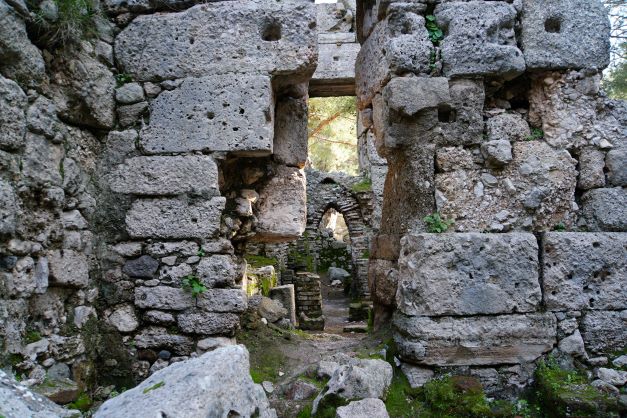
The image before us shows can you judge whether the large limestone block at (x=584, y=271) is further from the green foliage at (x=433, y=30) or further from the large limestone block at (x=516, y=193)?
the green foliage at (x=433, y=30)

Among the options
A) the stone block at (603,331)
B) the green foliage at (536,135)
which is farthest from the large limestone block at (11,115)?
the stone block at (603,331)

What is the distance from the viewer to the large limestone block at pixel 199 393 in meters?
1.89

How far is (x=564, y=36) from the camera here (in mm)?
3664

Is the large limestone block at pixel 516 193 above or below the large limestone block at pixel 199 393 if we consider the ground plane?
above

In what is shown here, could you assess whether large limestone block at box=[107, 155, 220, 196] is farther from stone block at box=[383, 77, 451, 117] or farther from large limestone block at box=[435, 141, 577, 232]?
large limestone block at box=[435, 141, 577, 232]

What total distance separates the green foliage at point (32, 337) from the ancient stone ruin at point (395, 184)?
5 cm

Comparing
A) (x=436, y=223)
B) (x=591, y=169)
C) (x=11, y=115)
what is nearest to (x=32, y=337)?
(x=11, y=115)

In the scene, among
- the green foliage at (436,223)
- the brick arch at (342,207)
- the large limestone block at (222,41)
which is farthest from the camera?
the brick arch at (342,207)

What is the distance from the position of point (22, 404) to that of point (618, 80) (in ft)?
24.5

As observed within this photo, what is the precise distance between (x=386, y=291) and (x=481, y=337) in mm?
989

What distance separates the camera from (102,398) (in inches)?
140

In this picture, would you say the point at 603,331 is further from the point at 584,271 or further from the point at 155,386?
the point at 155,386

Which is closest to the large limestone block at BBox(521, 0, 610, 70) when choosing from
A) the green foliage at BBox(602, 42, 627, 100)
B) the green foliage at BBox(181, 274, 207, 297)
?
the green foliage at BBox(181, 274, 207, 297)

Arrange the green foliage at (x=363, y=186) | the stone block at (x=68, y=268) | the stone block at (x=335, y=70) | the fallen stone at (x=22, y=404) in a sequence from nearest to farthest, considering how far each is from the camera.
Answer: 1. the fallen stone at (x=22, y=404)
2. the stone block at (x=68, y=268)
3. the stone block at (x=335, y=70)
4. the green foliage at (x=363, y=186)
